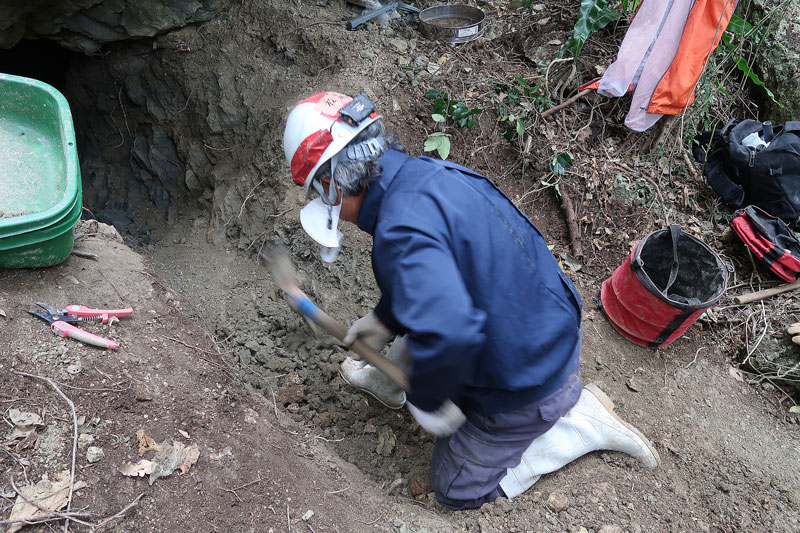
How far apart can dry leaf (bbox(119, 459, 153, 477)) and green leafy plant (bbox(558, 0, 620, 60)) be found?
4.22 metres

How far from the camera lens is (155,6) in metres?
4.04

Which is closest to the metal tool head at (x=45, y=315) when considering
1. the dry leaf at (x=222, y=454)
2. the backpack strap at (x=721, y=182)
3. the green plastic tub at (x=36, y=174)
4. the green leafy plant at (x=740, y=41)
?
the green plastic tub at (x=36, y=174)

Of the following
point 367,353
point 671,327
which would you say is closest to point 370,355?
point 367,353

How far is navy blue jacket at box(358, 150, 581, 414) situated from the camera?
1.60m

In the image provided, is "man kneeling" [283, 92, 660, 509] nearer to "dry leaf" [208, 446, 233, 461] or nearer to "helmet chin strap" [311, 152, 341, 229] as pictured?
"helmet chin strap" [311, 152, 341, 229]

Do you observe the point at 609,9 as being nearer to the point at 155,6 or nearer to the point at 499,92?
the point at 499,92

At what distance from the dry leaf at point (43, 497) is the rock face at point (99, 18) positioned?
3563 millimetres

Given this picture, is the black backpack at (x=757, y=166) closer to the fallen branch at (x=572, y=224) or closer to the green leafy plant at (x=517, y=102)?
the fallen branch at (x=572, y=224)

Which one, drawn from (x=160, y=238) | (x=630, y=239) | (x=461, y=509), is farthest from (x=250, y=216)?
(x=630, y=239)

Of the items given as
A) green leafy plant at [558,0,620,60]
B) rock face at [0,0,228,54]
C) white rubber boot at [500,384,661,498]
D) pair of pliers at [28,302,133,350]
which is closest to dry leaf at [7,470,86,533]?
pair of pliers at [28,302,133,350]

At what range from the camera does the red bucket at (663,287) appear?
3.22 m

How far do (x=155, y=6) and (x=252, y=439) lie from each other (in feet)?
11.5

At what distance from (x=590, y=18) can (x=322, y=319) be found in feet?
11.9

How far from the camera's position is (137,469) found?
6.35 ft
